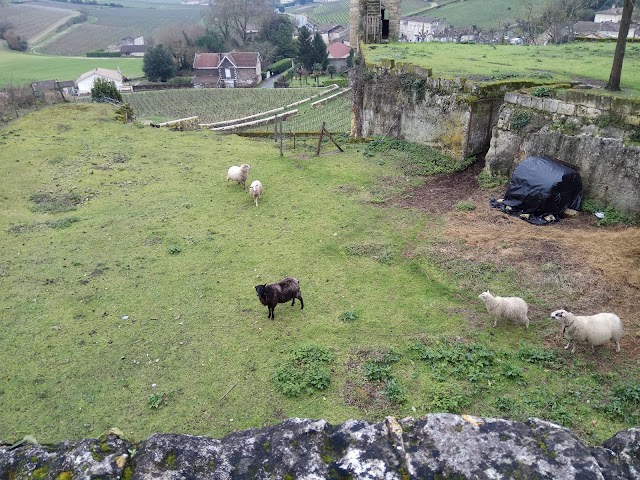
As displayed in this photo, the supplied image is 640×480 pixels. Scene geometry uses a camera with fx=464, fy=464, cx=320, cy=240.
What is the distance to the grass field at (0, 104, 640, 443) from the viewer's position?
7.86 meters

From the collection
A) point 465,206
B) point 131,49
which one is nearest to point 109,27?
point 131,49

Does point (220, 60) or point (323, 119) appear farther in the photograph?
point (220, 60)

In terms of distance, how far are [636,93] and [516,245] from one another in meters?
8.54

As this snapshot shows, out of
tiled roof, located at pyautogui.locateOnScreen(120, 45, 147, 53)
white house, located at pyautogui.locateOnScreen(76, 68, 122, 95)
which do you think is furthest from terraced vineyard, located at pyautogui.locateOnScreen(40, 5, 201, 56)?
white house, located at pyautogui.locateOnScreen(76, 68, 122, 95)

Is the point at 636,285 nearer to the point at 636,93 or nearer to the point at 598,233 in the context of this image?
the point at 598,233

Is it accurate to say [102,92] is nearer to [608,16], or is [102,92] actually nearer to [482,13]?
[608,16]

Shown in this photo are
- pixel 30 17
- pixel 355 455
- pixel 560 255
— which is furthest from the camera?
pixel 30 17

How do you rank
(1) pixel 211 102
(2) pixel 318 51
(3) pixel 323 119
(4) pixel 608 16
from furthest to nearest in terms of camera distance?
(4) pixel 608 16
(2) pixel 318 51
(1) pixel 211 102
(3) pixel 323 119

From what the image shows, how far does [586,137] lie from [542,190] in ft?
7.99

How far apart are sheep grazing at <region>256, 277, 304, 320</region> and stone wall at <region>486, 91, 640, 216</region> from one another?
33.5 feet

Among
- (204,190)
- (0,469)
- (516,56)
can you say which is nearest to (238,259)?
(204,190)

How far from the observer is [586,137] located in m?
14.3

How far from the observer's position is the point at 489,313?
9.80 meters

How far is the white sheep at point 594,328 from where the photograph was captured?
8.42 meters
